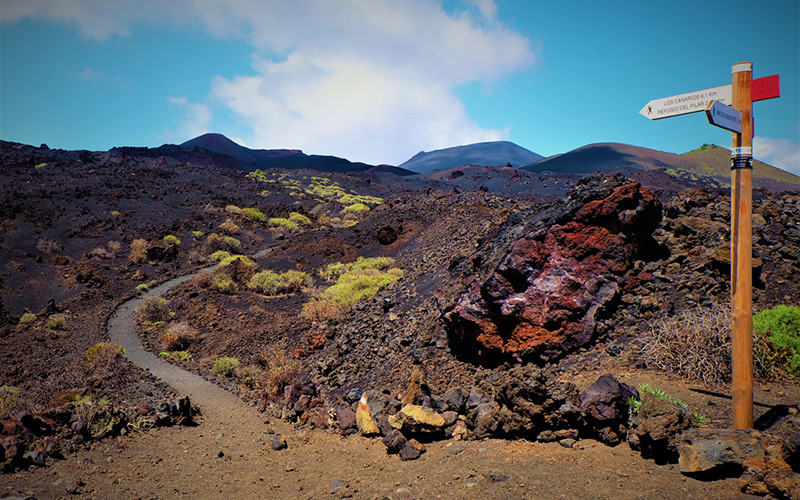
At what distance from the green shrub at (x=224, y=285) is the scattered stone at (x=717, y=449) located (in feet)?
54.4

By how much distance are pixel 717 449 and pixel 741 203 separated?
2.05 m

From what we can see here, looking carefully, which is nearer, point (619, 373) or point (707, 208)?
point (619, 373)

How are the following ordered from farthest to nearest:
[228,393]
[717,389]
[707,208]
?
[228,393]
[707,208]
[717,389]

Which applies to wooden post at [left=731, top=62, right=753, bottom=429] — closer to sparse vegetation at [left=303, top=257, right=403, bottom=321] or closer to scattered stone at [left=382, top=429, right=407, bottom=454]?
scattered stone at [left=382, top=429, right=407, bottom=454]

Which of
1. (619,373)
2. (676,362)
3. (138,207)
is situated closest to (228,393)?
(619,373)

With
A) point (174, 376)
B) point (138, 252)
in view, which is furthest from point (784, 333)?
point (138, 252)

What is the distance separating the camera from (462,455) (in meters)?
4.80

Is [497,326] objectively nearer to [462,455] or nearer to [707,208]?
[462,455]

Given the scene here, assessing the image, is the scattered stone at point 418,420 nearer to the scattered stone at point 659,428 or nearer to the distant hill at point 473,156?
the scattered stone at point 659,428

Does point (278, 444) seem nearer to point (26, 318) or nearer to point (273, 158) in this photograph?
point (26, 318)

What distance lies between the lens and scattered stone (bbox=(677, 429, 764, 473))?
10.6 ft

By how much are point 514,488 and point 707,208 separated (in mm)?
7380

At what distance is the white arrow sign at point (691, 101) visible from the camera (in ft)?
12.1

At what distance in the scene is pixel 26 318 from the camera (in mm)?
15297
